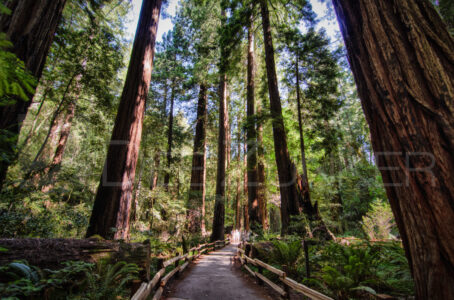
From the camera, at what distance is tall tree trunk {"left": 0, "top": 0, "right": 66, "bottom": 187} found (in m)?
2.61

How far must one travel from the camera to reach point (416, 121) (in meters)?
1.59

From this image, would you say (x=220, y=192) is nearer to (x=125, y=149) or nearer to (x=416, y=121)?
(x=125, y=149)

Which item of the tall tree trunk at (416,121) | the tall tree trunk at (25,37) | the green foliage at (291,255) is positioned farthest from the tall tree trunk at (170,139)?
the tall tree trunk at (416,121)

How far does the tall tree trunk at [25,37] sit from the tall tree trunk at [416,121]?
160 inches

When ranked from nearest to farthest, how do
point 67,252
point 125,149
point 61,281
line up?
point 61,281
point 67,252
point 125,149

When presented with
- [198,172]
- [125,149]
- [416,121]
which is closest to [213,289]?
[125,149]

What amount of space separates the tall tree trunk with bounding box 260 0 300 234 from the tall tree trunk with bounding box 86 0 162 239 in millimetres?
5642

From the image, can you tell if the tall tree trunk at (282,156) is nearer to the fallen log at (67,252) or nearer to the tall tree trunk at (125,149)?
the tall tree trunk at (125,149)

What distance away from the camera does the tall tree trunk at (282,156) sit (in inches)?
325

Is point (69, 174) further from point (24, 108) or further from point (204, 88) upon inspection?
point (204, 88)

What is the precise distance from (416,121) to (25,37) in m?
4.68

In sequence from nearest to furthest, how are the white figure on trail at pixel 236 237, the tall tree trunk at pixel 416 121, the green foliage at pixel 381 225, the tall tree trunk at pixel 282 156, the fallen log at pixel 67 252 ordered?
the tall tree trunk at pixel 416 121 < the fallen log at pixel 67 252 < the tall tree trunk at pixel 282 156 < the green foliage at pixel 381 225 < the white figure on trail at pixel 236 237

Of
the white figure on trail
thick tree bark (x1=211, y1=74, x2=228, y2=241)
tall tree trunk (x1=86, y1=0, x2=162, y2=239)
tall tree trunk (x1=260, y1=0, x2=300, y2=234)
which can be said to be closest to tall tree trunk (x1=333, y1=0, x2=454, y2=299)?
tall tree trunk (x1=86, y1=0, x2=162, y2=239)

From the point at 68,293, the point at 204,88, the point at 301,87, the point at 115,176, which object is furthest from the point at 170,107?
the point at 68,293
